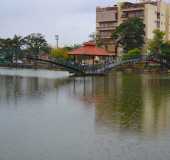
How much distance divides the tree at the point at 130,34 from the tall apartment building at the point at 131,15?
227 cm

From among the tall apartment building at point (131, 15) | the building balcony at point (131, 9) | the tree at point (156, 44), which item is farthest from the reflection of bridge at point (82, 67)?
the building balcony at point (131, 9)

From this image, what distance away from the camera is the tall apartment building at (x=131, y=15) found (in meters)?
82.1

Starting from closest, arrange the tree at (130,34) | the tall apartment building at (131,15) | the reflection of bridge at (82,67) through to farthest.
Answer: the reflection of bridge at (82,67) → the tree at (130,34) → the tall apartment building at (131,15)

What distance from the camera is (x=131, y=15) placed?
84.4 meters

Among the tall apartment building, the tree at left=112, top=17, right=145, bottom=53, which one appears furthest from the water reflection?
Result: the tall apartment building

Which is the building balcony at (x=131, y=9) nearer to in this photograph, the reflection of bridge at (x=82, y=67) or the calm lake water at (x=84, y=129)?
the reflection of bridge at (x=82, y=67)

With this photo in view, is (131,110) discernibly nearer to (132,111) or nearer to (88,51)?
(132,111)

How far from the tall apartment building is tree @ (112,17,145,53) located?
89.3 inches

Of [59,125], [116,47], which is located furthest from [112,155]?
[116,47]

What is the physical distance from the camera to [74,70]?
172ft

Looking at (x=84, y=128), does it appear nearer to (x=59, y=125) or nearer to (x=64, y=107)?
(x=59, y=125)

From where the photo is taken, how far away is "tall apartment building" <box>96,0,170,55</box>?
8206 centimetres

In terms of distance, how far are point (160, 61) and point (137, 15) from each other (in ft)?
76.7

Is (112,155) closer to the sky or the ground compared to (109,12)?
closer to the ground
